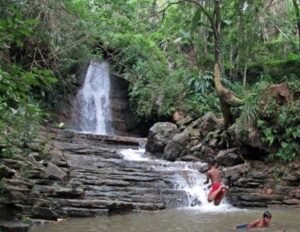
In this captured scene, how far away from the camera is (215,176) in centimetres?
1096

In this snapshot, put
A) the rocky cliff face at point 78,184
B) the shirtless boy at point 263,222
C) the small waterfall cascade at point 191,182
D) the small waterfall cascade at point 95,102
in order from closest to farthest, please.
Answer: the shirtless boy at point 263,222
the rocky cliff face at point 78,184
the small waterfall cascade at point 191,182
the small waterfall cascade at point 95,102

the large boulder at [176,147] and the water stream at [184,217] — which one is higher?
the large boulder at [176,147]

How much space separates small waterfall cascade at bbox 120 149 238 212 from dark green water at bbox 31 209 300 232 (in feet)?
3.11

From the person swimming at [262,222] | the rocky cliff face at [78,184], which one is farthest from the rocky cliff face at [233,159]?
the person swimming at [262,222]

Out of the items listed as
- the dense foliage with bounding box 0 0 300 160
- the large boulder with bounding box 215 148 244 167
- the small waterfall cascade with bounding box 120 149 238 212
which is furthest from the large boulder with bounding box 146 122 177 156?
the large boulder with bounding box 215 148 244 167

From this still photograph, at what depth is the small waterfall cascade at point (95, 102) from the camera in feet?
74.9

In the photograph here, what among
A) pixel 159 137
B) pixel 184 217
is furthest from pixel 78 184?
pixel 159 137

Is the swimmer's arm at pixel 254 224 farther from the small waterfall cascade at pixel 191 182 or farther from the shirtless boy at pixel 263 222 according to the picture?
the small waterfall cascade at pixel 191 182

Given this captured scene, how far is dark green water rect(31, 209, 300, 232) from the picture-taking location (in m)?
9.77

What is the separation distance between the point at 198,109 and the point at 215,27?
420 cm

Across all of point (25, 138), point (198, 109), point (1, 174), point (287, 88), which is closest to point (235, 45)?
point (198, 109)

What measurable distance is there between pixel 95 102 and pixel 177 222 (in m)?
13.7

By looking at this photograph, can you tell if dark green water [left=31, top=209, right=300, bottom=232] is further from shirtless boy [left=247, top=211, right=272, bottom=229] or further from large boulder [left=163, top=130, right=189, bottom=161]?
large boulder [left=163, top=130, right=189, bottom=161]

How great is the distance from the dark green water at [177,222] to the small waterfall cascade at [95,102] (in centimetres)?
1114
